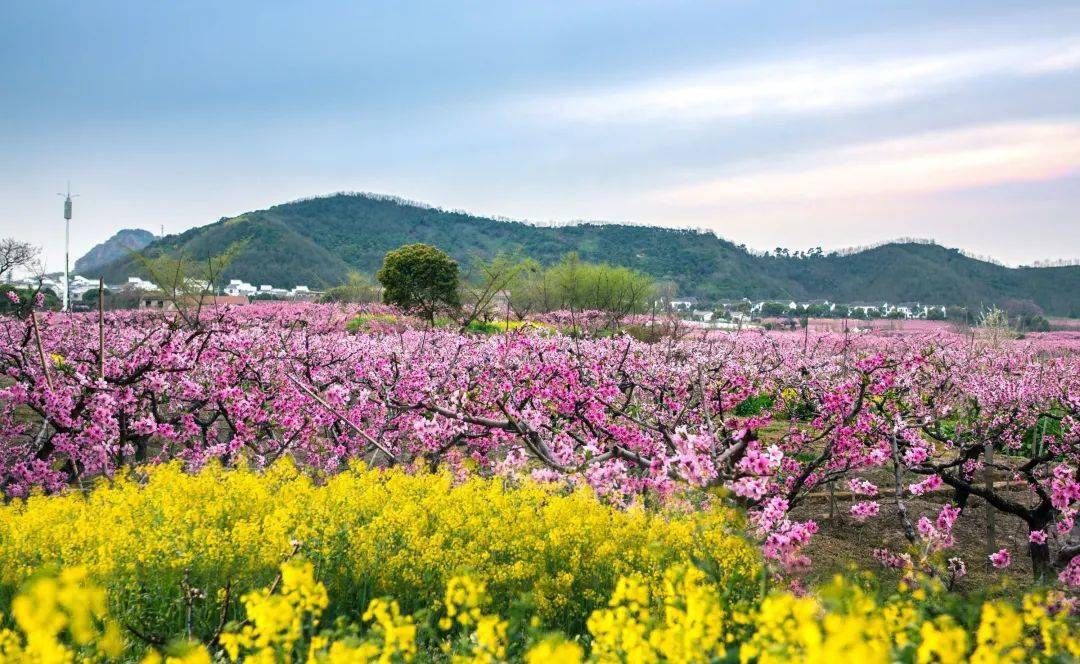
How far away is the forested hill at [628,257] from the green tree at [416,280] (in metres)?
58.8

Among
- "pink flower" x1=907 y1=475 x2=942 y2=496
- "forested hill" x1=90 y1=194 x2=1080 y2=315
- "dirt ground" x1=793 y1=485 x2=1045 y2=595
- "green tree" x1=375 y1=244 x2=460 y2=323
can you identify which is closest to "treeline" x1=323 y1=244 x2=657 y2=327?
"green tree" x1=375 y1=244 x2=460 y2=323

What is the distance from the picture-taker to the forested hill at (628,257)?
10494 centimetres

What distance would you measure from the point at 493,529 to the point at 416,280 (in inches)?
1293

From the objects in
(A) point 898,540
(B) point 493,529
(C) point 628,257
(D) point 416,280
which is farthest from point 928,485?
(C) point 628,257

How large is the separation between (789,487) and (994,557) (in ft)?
8.65

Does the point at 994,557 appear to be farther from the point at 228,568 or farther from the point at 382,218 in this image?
the point at 382,218

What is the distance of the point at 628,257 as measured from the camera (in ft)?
468

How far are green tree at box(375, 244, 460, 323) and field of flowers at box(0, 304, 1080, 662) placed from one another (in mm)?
26297

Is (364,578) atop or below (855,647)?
below

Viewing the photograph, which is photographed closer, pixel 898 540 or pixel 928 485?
pixel 928 485

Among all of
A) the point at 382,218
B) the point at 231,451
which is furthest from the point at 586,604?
the point at 382,218

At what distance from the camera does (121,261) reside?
125375 millimetres

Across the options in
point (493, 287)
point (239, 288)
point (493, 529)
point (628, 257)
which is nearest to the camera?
point (493, 529)

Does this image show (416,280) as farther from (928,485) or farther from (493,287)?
(928,485)
